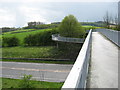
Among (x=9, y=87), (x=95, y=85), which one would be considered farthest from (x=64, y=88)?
(x=9, y=87)

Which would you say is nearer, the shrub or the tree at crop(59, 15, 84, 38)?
the tree at crop(59, 15, 84, 38)

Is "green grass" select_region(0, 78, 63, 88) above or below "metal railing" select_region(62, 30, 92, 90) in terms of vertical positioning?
below

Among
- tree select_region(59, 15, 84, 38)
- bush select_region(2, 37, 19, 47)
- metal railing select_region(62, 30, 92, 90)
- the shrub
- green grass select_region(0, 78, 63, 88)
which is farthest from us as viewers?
bush select_region(2, 37, 19, 47)

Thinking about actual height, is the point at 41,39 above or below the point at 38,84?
above

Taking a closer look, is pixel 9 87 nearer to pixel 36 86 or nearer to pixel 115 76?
pixel 36 86

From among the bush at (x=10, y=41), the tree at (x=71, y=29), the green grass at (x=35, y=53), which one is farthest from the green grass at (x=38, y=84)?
the bush at (x=10, y=41)

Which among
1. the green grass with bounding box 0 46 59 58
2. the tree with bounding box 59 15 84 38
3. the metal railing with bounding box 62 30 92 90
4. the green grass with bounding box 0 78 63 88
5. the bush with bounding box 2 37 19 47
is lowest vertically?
the green grass with bounding box 0 78 63 88

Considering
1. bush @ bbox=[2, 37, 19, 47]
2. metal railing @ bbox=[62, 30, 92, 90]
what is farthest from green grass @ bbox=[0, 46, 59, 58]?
metal railing @ bbox=[62, 30, 92, 90]

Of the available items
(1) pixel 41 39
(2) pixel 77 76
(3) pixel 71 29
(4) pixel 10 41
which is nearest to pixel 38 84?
(2) pixel 77 76

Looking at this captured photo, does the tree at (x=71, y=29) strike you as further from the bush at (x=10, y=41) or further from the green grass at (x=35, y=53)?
the bush at (x=10, y=41)

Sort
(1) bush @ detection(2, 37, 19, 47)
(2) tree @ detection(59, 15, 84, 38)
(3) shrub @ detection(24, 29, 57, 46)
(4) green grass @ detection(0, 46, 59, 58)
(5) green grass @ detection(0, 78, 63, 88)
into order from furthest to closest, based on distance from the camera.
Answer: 1. (1) bush @ detection(2, 37, 19, 47)
2. (3) shrub @ detection(24, 29, 57, 46)
3. (2) tree @ detection(59, 15, 84, 38)
4. (4) green grass @ detection(0, 46, 59, 58)
5. (5) green grass @ detection(0, 78, 63, 88)

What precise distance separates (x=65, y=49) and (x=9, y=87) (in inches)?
793

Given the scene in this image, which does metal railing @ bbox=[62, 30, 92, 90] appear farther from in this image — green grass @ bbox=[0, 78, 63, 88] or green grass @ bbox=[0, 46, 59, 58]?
green grass @ bbox=[0, 46, 59, 58]

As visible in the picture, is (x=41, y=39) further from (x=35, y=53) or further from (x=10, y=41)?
(x=10, y=41)
